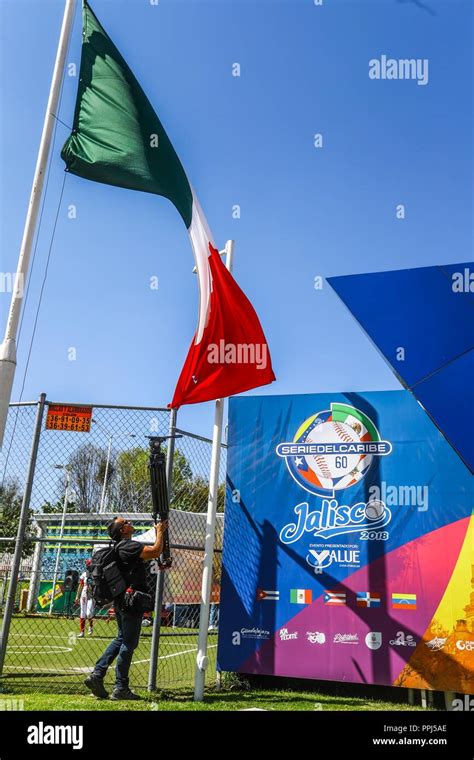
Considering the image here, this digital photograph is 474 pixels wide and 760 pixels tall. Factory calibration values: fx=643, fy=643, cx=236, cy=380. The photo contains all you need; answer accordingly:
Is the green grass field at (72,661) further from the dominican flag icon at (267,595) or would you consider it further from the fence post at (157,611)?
the dominican flag icon at (267,595)

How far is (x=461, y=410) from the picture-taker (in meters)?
7.17

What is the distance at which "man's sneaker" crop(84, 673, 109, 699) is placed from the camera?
671 cm

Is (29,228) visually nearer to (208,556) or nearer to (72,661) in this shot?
(208,556)

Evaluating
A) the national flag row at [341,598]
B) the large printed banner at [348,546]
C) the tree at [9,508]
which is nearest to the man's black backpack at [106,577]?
the tree at [9,508]

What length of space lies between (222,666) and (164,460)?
9.65 feet

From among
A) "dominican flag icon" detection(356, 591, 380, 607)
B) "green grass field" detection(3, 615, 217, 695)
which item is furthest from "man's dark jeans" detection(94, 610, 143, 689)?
"dominican flag icon" detection(356, 591, 380, 607)

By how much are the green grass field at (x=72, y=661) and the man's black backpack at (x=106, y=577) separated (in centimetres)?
111

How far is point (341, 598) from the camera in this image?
7.99 meters

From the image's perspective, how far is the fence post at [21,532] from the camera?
6.97 meters

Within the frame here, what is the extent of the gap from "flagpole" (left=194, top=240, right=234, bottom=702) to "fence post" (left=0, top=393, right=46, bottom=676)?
2.09 m

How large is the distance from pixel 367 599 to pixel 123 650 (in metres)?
2.99
